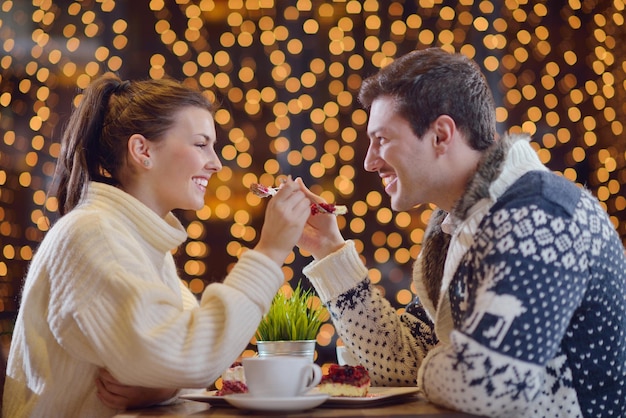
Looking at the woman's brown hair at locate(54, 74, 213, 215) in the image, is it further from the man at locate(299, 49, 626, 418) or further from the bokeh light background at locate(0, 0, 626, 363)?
the bokeh light background at locate(0, 0, 626, 363)

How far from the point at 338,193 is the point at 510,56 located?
0.83m

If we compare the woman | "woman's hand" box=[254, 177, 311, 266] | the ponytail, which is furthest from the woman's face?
"woman's hand" box=[254, 177, 311, 266]

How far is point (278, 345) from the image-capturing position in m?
1.45

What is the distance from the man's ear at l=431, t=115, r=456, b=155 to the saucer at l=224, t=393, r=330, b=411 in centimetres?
57

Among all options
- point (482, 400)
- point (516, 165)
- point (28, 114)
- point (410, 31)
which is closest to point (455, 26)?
point (410, 31)

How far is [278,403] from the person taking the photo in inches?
43.4

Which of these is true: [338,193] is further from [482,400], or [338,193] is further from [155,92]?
[482,400]

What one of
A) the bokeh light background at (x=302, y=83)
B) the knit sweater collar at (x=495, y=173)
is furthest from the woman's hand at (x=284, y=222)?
the bokeh light background at (x=302, y=83)

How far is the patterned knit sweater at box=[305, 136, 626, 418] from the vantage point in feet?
3.67

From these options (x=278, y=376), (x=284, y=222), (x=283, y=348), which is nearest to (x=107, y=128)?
(x=284, y=222)

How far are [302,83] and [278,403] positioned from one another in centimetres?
215

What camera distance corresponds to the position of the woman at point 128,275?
3.92 feet

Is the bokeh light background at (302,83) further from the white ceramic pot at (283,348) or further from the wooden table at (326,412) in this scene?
the wooden table at (326,412)

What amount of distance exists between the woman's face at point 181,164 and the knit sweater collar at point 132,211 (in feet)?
0.31
